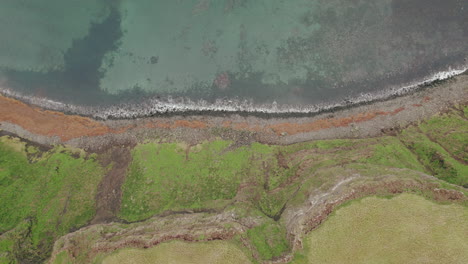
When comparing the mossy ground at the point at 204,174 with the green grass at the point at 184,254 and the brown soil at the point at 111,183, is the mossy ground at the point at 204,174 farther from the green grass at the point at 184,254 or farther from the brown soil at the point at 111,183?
the green grass at the point at 184,254

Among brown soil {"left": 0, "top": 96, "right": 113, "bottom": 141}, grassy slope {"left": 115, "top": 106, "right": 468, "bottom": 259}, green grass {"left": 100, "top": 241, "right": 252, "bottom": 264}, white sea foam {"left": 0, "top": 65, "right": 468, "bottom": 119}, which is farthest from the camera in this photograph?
white sea foam {"left": 0, "top": 65, "right": 468, "bottom": 119}

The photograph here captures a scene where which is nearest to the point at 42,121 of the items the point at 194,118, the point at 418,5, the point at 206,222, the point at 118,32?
the point at 118,32

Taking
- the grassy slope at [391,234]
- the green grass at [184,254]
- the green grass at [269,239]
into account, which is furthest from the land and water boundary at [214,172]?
the grassy slope at [391,234]

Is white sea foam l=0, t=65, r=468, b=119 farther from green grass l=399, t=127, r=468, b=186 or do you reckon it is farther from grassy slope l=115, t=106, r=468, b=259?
green grass l=399, t=127, r=468, b=186

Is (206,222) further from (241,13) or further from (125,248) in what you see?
(241,13)

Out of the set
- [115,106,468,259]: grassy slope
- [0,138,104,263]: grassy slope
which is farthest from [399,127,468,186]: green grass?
[0,138,104,263]: grassy slope

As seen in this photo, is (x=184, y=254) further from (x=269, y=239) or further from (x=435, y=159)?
(x=435, y=159)
